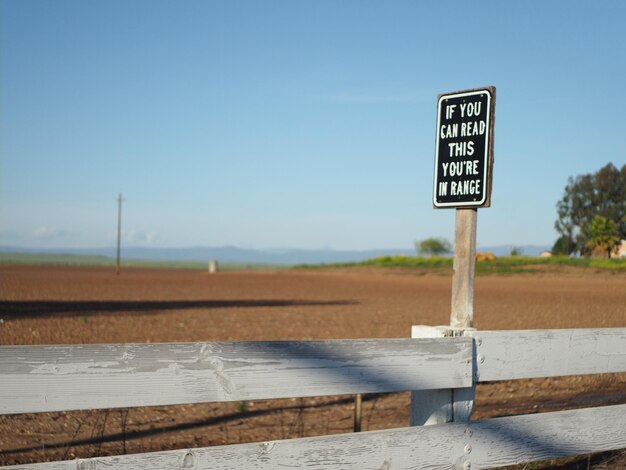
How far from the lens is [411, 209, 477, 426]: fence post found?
14.0 feet

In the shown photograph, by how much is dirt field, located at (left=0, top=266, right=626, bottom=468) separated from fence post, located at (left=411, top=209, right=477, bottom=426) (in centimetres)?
211

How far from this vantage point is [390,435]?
3910 millimetres

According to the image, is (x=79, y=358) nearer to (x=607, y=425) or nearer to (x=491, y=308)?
(x=607, y=425)

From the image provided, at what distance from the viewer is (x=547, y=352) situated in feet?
15.1

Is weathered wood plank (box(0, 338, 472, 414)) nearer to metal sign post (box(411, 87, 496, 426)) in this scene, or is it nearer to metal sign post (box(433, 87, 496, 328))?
metal sign post (box(411, 87, 496, 426))

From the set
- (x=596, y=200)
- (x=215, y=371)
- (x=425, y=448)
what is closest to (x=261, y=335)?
(x=596, y=200)

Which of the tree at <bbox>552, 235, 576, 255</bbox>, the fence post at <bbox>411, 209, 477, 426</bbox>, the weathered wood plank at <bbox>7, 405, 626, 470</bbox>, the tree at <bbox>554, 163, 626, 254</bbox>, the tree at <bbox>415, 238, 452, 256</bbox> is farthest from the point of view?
the tree at <bbox>415, 238, 452, 256</bbox>

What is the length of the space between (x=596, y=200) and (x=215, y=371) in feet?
39.7

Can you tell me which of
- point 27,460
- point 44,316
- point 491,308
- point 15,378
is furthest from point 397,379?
point 491,308

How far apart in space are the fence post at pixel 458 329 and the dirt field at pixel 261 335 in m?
2.11

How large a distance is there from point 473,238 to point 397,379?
3.86 ft

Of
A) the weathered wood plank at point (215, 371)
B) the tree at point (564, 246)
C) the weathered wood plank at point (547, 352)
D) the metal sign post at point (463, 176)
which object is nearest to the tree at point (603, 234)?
the tree at point (564, 246)

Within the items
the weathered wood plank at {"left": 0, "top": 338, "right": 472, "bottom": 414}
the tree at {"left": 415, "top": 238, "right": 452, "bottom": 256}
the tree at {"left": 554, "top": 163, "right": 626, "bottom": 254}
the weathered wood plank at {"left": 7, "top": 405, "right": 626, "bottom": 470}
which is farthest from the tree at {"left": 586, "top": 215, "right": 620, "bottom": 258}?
the tree at {"left": 415, "top": 238, "right": 452, "bottom": 256}

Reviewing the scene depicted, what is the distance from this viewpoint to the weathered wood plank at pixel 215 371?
2.98 meters
